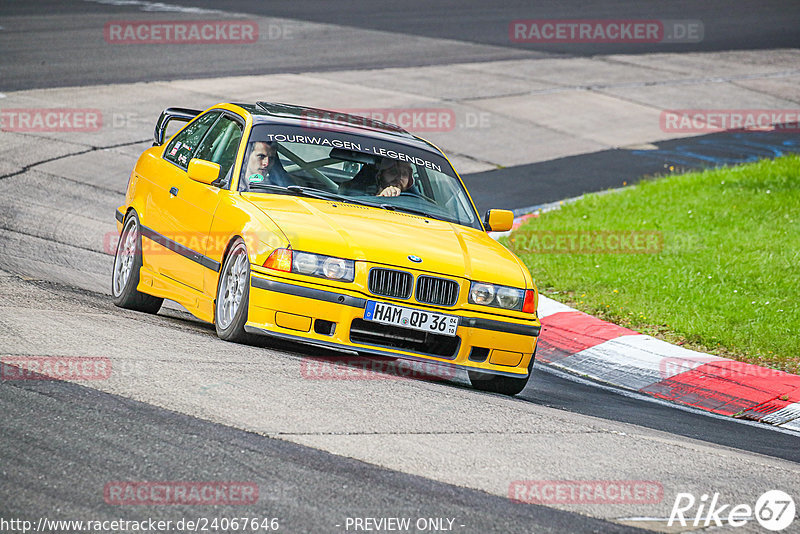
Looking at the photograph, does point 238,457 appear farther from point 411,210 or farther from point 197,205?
point 411,210

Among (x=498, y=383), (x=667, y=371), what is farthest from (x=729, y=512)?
(x=667, y=371)

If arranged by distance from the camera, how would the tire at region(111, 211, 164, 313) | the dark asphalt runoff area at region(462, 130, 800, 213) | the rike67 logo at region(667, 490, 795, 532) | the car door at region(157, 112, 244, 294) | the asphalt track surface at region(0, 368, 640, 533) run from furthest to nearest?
the dark asphalt runoff area at region(462, 130, 800, 213)
the tire at region(111, 211, 164, 313)
the car door at region(157, 112, 244, 294)
the rike67 logo at region(667, 490, 795, 532)
the asphalt track surface at region(0, 368, 640, 533)

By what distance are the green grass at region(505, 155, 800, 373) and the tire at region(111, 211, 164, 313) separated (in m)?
4.02

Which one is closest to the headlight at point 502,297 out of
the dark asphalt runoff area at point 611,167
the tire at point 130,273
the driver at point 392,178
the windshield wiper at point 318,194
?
the windshield wiper at point 318,194

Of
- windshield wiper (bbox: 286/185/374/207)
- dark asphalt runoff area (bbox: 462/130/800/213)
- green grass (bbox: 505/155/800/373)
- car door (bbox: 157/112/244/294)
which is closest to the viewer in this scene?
car door (bbox: 157/112/244/294)

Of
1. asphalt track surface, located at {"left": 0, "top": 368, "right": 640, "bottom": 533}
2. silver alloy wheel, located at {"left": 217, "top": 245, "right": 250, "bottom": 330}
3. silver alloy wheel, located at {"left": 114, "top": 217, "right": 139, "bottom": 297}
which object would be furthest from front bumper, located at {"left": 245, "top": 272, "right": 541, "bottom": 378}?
silver alloy wheel, located at {"left": 114, "top": 217, "right": 139, "bottom": 297}

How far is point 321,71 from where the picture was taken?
73.3 feet

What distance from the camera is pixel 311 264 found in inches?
271

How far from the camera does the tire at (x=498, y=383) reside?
7.46 meters

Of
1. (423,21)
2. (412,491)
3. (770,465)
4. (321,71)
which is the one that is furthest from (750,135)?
(412,491)

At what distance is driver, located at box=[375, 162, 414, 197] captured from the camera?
8172 mm

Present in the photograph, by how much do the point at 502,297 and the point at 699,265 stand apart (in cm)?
480

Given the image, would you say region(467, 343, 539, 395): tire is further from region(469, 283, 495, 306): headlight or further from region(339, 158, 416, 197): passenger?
region(339, 158, 416, 197): passenger

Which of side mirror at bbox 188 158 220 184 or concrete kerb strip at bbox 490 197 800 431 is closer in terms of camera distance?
side mirror at bbox 188 158 220 184
